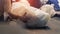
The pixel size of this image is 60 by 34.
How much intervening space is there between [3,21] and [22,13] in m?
0.16

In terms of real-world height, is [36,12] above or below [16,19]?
above

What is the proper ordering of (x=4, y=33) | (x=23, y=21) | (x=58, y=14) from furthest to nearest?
(x=58, y=14) < (x=23, y=21) < (x=4, y=33)

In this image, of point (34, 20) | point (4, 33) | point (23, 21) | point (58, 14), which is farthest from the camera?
point (58, 14)

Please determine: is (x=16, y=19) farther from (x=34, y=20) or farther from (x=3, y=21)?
(x=34, y=20)

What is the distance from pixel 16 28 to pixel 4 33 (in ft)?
0.38

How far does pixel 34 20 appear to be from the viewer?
0.85m

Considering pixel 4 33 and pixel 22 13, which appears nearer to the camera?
pixel 4 33

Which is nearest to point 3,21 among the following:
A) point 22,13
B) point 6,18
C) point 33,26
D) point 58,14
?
point 6,18

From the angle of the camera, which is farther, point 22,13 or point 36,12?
point 22,13

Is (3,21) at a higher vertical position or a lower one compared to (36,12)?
lower

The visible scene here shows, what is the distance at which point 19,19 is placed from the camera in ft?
3.46

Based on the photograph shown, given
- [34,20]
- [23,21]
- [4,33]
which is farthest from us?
[23,21]

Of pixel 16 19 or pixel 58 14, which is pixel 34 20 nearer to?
pixel 16 19

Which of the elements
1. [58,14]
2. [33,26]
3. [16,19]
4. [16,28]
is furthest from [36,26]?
[58,14]
